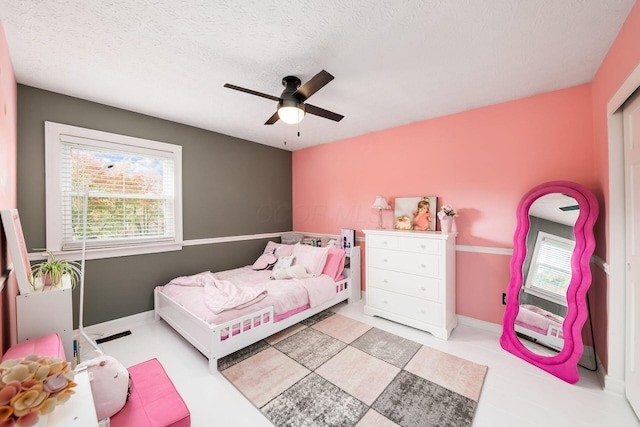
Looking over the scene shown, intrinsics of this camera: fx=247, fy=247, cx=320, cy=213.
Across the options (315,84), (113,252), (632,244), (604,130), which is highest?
(315,84)

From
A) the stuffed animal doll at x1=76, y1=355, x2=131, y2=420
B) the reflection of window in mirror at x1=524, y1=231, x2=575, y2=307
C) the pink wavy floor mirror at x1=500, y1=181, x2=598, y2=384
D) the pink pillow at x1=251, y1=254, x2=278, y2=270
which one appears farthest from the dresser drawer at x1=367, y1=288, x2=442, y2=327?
the stuffed animal doll at x1=76, y1=355, x2=131, y2=420

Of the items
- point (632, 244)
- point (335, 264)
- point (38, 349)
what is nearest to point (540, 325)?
point (632, 244)

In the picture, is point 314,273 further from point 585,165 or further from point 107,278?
point 585,165

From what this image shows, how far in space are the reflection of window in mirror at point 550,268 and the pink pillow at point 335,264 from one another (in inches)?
78.8

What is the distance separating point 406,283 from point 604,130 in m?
2.14

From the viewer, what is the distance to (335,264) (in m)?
3.44

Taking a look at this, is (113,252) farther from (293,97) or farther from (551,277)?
(551,277)

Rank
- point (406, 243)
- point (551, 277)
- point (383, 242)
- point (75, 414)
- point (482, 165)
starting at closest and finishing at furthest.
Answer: point (75, 414) < point (551, 277) < point (482, 165) < point (406, 243) < point (383, 242)

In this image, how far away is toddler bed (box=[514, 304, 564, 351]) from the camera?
212 centimetres

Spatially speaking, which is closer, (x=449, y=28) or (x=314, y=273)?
(x=449, y=28)

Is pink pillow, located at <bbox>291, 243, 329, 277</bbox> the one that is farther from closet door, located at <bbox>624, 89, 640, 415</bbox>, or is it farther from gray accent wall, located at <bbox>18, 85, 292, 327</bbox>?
closet door, located at <bbox>624, 89, 640, 415</bbox>

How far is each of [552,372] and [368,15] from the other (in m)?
3.04

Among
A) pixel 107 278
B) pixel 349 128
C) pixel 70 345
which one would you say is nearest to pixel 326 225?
pixel 349 128

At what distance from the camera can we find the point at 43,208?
2.42m
